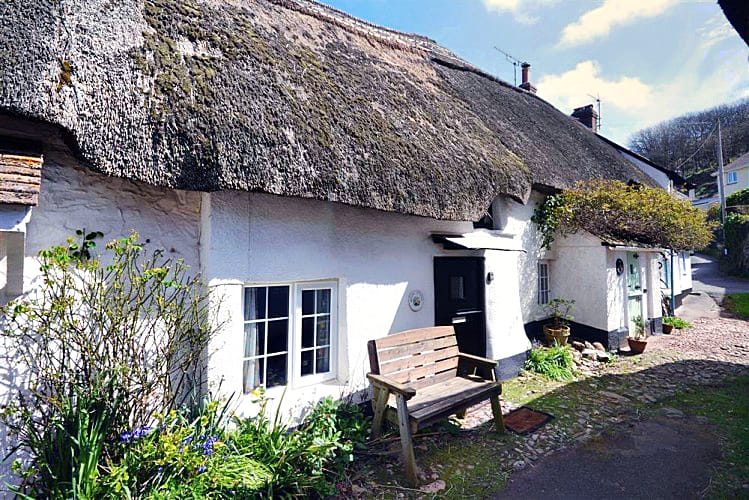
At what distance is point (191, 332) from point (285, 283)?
1.23 meters

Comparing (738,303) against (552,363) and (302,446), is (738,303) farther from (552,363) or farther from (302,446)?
(302,446)

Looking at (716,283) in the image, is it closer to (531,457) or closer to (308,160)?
(531,457)

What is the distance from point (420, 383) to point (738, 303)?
655 inches

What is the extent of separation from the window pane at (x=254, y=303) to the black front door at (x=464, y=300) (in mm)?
3046

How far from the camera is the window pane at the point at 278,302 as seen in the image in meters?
4.55

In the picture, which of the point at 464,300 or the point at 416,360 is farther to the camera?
the point at 464,300

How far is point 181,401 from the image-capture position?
12.7 ft

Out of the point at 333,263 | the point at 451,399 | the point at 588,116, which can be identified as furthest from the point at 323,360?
the point at 588,116

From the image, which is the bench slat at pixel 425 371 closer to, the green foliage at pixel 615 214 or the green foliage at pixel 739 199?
the green foliage at pixel 615 214

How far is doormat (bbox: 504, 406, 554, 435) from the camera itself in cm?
501

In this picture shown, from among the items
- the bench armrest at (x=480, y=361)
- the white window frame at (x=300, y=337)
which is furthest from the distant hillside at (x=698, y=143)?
the white window frame at (x=300, y=337)

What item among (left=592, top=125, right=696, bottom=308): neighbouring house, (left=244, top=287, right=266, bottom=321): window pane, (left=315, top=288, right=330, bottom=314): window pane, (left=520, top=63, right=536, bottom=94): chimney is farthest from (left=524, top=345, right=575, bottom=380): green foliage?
(left=520, top=63, right=536, bottom=94): chimney

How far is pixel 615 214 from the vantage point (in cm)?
856

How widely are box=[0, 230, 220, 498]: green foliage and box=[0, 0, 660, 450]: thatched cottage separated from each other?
307 millimetres
